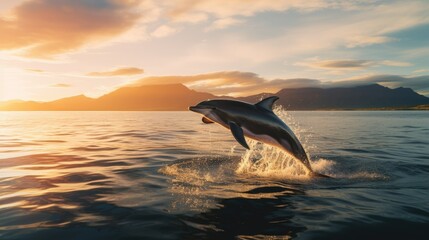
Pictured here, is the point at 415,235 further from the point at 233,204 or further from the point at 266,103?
the point at 266,103

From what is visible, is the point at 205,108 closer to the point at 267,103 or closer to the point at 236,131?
the point at 236,131

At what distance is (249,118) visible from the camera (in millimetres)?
11930

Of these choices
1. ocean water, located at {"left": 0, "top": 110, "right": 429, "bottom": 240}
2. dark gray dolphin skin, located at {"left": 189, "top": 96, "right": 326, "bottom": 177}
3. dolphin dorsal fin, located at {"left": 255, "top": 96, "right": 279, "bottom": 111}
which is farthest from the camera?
dolphin dorsal fin, located at {"left": 255, "top": 96, "right": 279, "bottom": 111}

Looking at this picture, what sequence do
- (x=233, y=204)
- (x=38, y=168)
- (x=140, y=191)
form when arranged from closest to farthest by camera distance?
(x=233, y=204), (x=140, y=191), (x=38, y=168)

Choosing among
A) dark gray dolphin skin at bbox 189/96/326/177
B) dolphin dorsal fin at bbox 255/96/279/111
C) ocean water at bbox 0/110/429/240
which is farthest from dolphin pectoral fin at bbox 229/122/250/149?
ocean water at bbox 0/110/429/240

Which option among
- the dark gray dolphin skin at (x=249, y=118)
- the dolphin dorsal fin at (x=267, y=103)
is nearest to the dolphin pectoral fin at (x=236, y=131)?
the dark gray dolphin skin at (x=249, y=118)

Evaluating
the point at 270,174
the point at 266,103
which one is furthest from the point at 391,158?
the point at 266,103

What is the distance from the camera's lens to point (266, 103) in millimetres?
12453

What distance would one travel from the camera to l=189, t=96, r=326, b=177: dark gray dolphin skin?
11.7m

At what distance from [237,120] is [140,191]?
4138 millimetres

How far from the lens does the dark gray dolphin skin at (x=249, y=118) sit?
11.7 m

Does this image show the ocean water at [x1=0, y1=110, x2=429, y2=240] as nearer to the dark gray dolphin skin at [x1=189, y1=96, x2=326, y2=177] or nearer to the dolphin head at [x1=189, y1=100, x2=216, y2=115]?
the dark gray dolphin skin at [x1=189, y1=96, x2=326, y2=177]

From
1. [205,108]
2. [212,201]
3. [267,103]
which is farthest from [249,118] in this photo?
[212,201]

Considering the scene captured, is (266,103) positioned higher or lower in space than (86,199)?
higher
